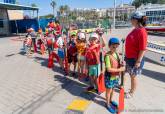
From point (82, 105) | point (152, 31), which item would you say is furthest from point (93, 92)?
point (152, 31)

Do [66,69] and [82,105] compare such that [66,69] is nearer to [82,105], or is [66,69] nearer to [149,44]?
[82,105]

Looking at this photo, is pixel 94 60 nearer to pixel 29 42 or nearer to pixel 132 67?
pixel 132 67

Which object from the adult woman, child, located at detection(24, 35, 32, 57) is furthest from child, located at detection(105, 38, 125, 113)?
child, located at detection(24, 35, 32, 57)

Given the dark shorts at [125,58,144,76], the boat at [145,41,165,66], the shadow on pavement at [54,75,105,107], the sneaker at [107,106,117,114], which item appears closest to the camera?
the sneaker at [107,106,117,114]

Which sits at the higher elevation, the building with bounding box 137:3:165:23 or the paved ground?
the building with bounding box 137:3:165:23

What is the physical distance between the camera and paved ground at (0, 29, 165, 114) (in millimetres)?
5027

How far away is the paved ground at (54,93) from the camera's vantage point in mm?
5027

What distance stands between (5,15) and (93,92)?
1148 inches

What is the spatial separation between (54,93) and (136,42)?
102 inches

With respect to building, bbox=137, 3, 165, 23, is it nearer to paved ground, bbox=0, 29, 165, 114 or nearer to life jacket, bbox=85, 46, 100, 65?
paved ground, bbox=0, 29, 165, 114

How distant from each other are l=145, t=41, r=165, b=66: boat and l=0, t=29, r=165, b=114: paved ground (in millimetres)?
731

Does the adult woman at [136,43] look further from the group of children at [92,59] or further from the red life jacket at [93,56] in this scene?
the red life jacket at [93,56]

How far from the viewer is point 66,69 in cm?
779

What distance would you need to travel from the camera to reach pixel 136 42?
501 centimetres
